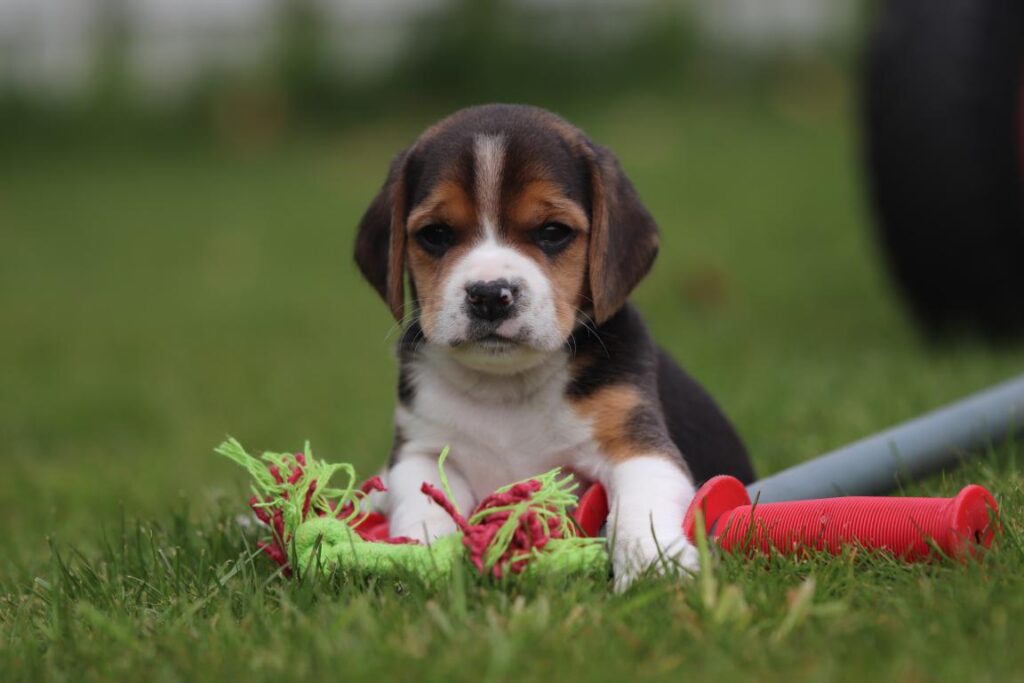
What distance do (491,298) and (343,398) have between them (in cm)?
409

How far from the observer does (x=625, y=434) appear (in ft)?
12.7

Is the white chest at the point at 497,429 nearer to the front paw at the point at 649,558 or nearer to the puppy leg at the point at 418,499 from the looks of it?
the puppy leg at the point at 418,499

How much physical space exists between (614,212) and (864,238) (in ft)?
A: 23.8

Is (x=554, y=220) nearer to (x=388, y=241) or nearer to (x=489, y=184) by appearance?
(x=489, y=184)

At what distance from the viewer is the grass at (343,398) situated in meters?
2.79

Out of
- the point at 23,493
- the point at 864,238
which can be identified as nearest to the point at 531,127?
the point at 23,493

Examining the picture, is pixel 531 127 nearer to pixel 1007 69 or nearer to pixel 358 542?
pixel 358 542

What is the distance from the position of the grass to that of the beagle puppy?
609 mm

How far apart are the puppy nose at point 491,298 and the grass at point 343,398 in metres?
0.77

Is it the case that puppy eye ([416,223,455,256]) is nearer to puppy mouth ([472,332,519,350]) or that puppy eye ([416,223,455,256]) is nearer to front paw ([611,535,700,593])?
puppy mouth ([472,332,519,350])

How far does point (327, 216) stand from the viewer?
13.8m

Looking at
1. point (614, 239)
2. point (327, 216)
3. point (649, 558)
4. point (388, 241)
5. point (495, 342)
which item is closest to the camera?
point (649, 558)

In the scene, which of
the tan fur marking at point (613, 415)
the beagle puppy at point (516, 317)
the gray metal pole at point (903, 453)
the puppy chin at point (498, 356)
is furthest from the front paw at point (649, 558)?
the puppy chin at point (498, 356)

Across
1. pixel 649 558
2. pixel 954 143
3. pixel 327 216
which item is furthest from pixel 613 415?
pixel 327 216
